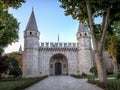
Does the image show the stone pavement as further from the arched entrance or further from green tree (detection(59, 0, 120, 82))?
the arched entrance

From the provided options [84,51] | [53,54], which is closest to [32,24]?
[53,54]

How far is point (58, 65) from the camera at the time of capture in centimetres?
3994

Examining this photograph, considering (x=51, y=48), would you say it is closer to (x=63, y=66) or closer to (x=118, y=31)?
(x=63, y=66)

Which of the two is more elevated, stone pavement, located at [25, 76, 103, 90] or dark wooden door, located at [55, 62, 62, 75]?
dark wooden door, located at [55, 62, 62, 75]

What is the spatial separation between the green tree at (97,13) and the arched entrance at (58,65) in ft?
91.2

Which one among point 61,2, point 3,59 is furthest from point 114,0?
point 3,59

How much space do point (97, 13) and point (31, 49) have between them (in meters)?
24.7

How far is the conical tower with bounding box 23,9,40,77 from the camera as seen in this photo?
33.3 m

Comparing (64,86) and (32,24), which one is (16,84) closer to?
(64,86)

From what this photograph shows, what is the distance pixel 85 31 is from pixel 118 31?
15.5 metres

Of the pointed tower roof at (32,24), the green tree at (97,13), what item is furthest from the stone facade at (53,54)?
the green tree at (97,13)

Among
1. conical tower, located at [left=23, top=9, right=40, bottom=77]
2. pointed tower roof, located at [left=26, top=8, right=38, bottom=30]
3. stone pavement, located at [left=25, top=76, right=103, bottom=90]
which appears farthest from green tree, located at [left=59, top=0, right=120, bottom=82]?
pointed tower roof, located at [left=26, top=8, right=38, bottom=30]

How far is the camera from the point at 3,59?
24156mm

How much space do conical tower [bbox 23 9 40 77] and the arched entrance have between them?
586 cm
